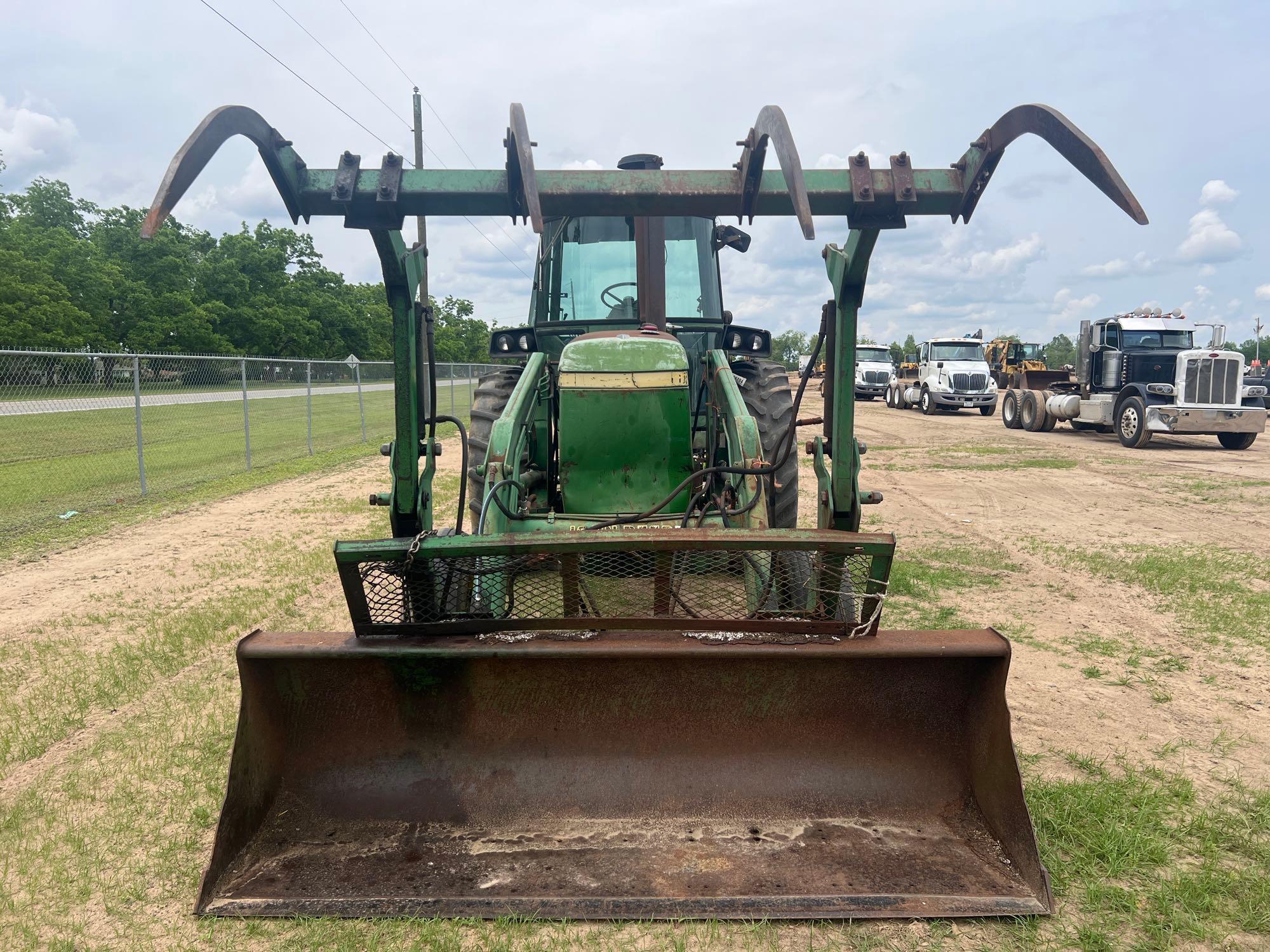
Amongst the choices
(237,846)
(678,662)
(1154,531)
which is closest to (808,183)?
(678,662)

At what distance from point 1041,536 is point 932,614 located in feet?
10.5

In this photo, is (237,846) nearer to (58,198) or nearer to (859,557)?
(859,557)

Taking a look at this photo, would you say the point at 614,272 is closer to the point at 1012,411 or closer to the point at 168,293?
the point at 1012,411

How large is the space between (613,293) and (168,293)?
49.0m

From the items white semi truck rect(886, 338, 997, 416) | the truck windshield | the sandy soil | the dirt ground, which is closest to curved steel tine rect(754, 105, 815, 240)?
the dirt ground

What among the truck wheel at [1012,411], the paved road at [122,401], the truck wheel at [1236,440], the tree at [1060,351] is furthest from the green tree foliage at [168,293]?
the tree at [1060,351]

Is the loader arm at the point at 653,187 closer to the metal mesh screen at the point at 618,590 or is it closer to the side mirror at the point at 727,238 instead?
the metal mesh screen at the point at 618,590

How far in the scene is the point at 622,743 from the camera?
2951 mm

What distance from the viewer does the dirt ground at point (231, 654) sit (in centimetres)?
272

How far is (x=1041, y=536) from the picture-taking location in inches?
300

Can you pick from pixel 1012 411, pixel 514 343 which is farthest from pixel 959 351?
pixel 514 343

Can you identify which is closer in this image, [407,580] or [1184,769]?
[407,580]

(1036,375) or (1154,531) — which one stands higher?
(1036,375)

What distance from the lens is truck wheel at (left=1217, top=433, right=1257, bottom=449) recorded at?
15539 millimetres
